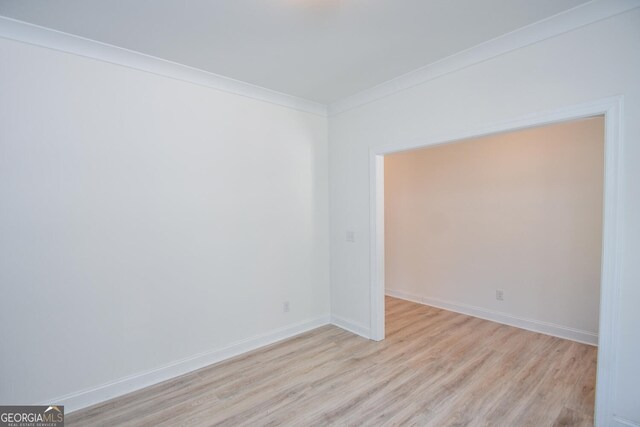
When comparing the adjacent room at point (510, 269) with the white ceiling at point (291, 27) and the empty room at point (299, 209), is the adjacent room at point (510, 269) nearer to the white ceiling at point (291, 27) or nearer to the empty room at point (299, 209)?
the empty room at point (299, 209)

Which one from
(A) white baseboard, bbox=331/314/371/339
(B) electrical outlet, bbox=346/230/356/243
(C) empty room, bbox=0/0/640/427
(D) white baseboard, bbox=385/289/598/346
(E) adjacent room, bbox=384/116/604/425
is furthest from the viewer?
(B) electrical outlet, bbox=346/230/356/243

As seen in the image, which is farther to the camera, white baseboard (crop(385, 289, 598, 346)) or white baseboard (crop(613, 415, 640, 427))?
white baseboard (crop(385, 289, 598, 346))

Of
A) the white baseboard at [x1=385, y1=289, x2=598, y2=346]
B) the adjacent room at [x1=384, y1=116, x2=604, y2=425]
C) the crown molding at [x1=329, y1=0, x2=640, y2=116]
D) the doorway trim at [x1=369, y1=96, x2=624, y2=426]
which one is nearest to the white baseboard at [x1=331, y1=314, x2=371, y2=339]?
the adjacent room at [x1=384, y1=116, x2=604, y2=425]

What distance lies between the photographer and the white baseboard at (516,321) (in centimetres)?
313

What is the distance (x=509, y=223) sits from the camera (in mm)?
3658

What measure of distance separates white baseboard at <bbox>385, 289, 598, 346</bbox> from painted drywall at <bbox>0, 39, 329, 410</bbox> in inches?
89.6

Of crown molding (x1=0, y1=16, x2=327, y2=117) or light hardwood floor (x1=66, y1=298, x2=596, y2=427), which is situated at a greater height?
crown molding (x1=0, y1=16, x2=327, y2=117)

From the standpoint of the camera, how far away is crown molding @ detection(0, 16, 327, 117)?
203 cm

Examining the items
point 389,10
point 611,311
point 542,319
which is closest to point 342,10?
point 389,10

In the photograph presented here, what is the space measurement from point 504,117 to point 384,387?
7.87 feet

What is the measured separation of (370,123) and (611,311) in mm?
2556

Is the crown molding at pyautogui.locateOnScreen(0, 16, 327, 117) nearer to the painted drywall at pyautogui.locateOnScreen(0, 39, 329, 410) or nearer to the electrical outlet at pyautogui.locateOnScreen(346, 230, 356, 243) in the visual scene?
the painted drywall at pyautogui.locateOnScreen(0, 39, 329, 410)

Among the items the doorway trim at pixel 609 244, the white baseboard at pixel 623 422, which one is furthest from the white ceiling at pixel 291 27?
the white baseboard at pixel 623 422

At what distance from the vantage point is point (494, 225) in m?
3.79
